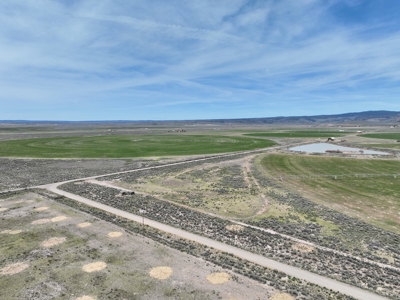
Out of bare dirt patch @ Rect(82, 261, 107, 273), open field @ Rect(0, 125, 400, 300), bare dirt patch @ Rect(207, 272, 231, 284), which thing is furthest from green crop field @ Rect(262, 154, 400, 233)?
bare dirt patch @ Rect(82, 261, 107, 273)

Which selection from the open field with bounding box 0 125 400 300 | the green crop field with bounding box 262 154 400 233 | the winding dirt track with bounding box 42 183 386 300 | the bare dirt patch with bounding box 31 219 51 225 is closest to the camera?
the winding dirt track with bounding box 42 183 386 300

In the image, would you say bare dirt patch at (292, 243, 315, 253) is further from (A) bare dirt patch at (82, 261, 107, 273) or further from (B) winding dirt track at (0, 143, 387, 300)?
(A) bare dirt patch at (82, 261, 107, 273)

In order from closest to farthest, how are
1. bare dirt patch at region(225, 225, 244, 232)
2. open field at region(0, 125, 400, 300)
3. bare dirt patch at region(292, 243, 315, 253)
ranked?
open field at region(0, 125, 400, 300) < bare dirt patch at region(292, 243, 315, 253) < bare dirt patch at region(225, 225, 244, 232)

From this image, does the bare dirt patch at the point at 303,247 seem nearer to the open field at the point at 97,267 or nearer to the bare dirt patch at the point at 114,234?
the open field at the point at 97,267

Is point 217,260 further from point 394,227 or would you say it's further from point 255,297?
point 394,227

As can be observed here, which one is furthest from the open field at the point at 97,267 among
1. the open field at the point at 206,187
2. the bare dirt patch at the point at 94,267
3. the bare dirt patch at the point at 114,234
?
the open field at the point at 206,187

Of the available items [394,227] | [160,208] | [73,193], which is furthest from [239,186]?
[73,193]
